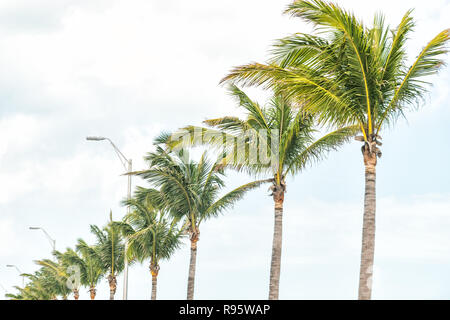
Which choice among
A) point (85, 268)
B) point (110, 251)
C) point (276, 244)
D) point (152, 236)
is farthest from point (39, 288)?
point (276, 244)

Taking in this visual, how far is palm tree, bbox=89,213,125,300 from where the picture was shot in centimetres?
3950

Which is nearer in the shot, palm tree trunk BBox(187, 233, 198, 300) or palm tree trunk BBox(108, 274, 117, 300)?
palm tree trunk BBox(187, 233, 198, 300)

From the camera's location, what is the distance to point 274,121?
2088 cm

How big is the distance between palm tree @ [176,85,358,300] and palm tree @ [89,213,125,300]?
19.7 meters

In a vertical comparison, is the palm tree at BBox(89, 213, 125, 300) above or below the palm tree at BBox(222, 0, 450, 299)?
below

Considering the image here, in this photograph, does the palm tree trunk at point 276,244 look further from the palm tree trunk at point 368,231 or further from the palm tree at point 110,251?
the palm tree at point 110,251

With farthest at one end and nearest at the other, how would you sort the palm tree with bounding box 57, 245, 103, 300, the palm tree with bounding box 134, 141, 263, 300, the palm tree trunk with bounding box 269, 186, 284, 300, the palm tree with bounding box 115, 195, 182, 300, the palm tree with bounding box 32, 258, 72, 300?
1. the palm tree with bounding box 32, 258, 72, 300
2. the palm tree with bounding box 57, 245, 103, 300
3. the palm tree with bounding box 115, 195, 182, 300
4. the palm tree with bounding box 134, 141, 263, 300
5. the palm tree trunk with bounding box 269, 186, 284, 300

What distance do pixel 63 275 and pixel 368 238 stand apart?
41619mm

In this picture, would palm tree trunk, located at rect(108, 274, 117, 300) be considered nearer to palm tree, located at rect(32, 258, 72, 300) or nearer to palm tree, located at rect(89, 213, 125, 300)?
palm tree, located at rect(89, 213, 125, 300)

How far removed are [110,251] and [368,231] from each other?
2875 centimetres

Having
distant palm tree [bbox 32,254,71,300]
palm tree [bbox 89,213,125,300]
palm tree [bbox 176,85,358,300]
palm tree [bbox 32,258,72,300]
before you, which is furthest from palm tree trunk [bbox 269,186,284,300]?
distant palm tree [bbox 32,254,71,300]

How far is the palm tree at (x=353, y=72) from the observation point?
13.9m
